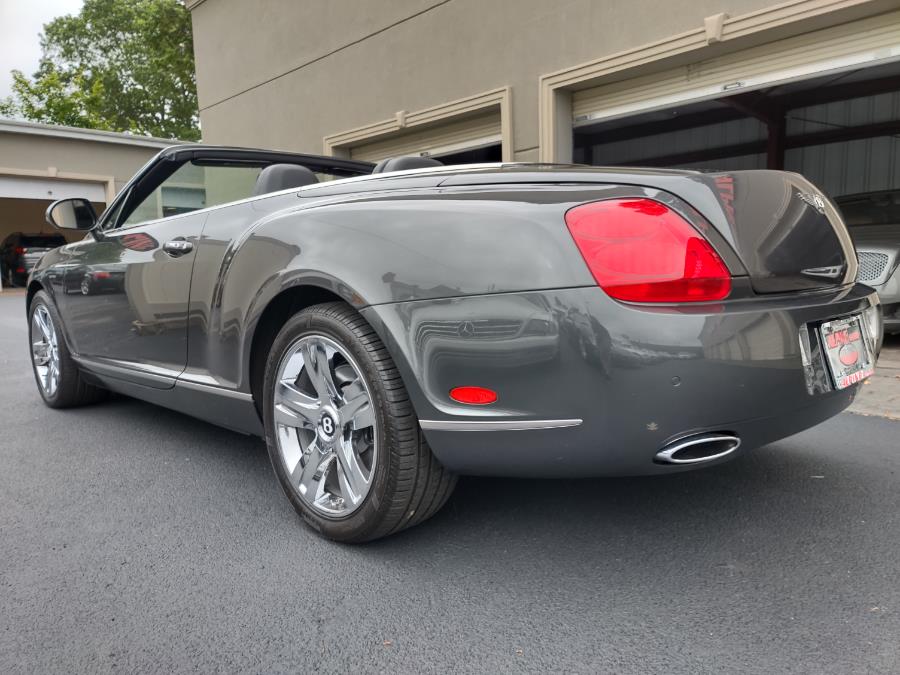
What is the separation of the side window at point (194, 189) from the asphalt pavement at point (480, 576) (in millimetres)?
1333

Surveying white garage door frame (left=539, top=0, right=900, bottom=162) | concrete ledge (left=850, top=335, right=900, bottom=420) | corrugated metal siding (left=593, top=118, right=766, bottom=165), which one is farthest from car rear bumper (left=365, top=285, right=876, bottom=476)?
corrugated metal siding (left=593, top=118, right=766, bottom=165)

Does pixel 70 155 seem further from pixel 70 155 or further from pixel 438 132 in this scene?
pixel 438 132

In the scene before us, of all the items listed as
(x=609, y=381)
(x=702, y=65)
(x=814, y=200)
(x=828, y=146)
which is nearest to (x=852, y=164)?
(x=828, y=146)

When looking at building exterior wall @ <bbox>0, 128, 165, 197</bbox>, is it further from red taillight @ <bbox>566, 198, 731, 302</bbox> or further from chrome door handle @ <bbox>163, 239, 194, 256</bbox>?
red taillight @ <bbox>566, 198, 731, 302</bbox>

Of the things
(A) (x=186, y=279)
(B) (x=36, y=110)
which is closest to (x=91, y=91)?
(B) (x=36, y=110)

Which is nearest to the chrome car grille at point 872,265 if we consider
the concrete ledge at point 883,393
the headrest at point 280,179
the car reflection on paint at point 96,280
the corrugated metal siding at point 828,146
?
the concrete ledge at point 883,393

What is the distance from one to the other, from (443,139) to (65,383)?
21.0ft

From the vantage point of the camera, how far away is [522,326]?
68.1 inches

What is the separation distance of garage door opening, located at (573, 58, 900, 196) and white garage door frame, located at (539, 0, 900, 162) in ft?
17.9

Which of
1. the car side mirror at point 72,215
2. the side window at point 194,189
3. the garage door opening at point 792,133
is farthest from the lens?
the garage door opening at point 792,133

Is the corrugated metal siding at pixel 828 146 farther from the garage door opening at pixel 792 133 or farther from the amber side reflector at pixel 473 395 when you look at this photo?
the amber side reflector at pixel 473 395

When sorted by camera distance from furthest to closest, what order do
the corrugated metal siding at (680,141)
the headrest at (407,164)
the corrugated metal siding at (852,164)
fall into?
the corrugated metal siding at (680,141) → the corrugated metal siding at (852,164) → the headrest at (407,164)

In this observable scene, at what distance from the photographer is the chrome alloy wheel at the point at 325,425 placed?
2096 millimetres

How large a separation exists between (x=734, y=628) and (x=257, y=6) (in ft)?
41.1
